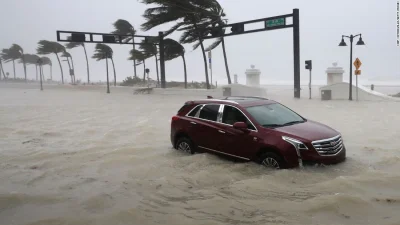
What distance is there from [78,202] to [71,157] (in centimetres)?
357

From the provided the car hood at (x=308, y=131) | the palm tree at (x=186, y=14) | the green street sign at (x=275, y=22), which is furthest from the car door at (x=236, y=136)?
the palm tree at (x=186, y=14)

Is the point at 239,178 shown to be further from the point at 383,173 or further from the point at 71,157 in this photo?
the point at 71,157

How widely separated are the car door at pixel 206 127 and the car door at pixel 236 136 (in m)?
0.21

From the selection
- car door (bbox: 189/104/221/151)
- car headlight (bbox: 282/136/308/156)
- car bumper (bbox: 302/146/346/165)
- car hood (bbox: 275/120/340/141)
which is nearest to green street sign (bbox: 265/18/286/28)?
car door (bbox: 189/104/221/151)

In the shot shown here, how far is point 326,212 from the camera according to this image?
Answer: 5137 mm

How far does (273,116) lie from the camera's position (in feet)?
26.0

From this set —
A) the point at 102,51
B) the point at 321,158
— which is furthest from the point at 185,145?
the point at 102,51

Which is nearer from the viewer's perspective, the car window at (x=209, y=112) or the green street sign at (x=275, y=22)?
the car window at (x=209, y=112)

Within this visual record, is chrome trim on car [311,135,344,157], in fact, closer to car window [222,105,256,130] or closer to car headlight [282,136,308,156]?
car headlight [282,136,308,156]

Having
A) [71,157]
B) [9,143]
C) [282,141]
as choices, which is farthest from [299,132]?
[9,143]

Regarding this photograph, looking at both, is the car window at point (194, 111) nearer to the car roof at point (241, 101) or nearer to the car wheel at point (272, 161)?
the car roof at point (241, 101)

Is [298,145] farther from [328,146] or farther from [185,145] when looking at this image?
[185,145]

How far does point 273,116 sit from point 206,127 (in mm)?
1426

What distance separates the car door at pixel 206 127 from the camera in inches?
321
